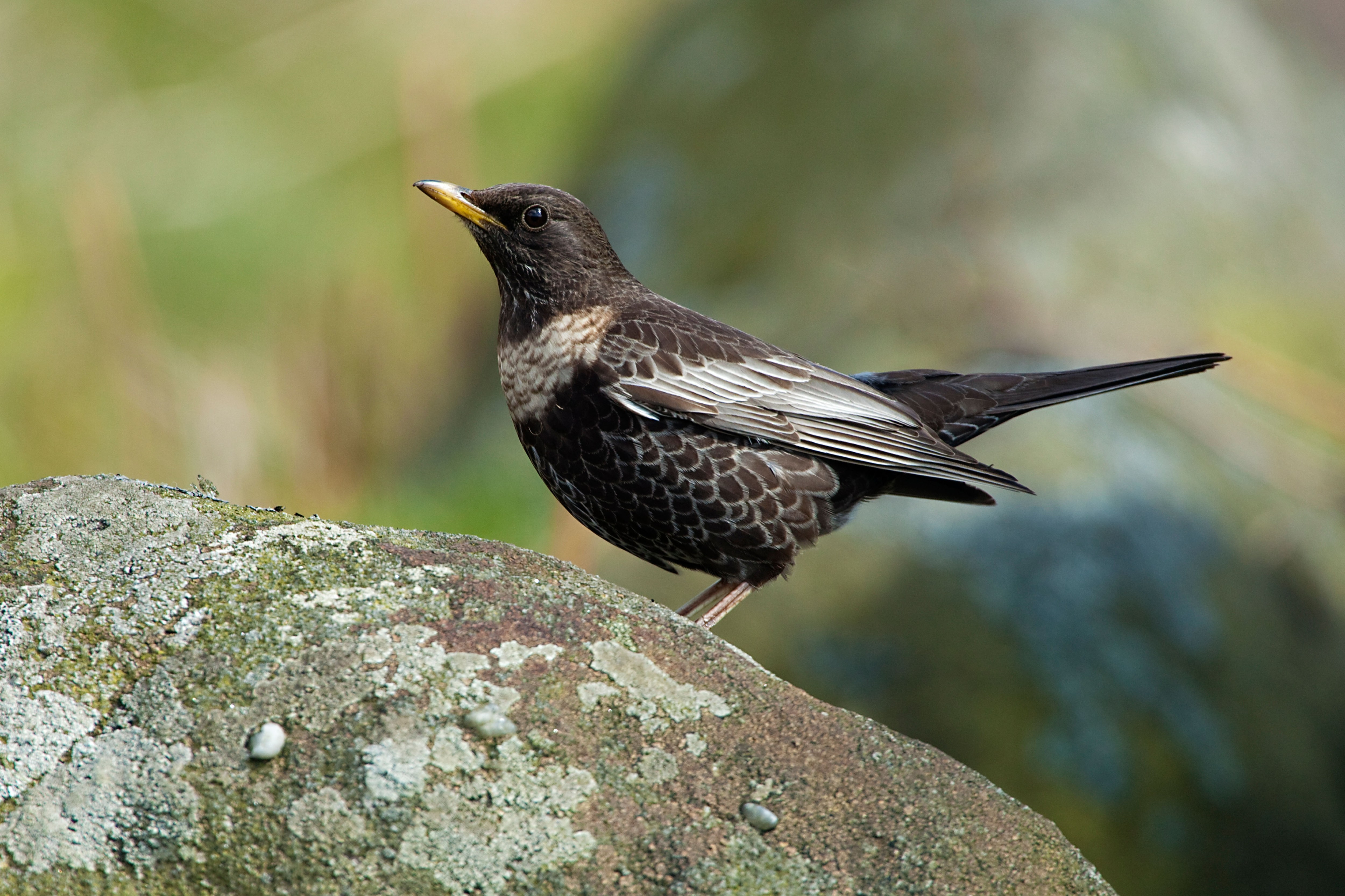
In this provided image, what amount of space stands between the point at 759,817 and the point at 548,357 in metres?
2.05

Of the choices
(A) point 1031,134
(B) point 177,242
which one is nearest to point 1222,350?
(A) point 1031,134

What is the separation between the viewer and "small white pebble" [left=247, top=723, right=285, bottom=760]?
2.34 m

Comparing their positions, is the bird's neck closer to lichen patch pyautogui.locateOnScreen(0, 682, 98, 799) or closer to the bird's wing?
the bird's wing

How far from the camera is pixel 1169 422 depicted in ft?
19.5

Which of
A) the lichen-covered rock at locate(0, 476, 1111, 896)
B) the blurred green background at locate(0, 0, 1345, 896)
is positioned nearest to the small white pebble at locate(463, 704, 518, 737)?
the lichen-covered rock at locate(0, 476, 1111, 896)

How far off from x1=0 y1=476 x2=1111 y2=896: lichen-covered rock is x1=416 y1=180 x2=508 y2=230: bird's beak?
6.08ft

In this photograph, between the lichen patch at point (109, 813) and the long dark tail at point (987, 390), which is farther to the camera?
the long dark tail at point (987, 390)

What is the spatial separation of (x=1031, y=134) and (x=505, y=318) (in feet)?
11.4

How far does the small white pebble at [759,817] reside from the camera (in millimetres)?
2455

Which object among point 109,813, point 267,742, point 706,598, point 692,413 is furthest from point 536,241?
point 109,813

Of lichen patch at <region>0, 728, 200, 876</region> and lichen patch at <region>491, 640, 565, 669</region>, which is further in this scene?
lichen patch at <region>491, 640, 565, 669</region>

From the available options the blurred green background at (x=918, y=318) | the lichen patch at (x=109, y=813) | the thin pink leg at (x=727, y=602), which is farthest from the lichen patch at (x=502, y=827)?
the blurred green background at (x=918, y=318)

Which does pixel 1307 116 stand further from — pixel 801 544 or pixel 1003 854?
pixel 1003 854

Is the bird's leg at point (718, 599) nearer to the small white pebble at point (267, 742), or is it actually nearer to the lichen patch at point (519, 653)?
the lichen patch at point (519, 653)
